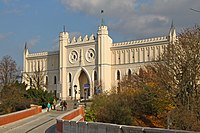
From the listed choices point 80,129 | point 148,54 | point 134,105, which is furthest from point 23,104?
point 148,54

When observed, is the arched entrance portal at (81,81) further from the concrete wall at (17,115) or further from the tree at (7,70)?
the concrete wall at (17,115)

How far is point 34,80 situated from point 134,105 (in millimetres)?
56801

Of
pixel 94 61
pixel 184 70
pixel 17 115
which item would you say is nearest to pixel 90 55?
pixel 94 61

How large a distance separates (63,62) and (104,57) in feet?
38.8

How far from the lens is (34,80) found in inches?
3920

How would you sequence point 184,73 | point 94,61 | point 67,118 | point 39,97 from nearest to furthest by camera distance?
1. point 67,118
2. point 184,73
3. point 39,97
4. point 94,61

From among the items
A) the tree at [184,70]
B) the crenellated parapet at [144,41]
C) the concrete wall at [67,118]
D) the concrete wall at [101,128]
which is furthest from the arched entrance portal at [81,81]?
the concrete wall at [101,128]

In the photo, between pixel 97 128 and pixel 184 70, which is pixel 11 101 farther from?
pixel 97 128

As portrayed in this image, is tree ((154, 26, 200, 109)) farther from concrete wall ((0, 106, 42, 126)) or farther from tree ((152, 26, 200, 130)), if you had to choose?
concrete wall ((0, 106, 42, 126))

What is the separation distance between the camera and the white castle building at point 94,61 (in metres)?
92.9

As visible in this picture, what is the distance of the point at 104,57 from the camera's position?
95938 millimetres

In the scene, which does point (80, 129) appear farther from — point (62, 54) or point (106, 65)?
point (62, 54)

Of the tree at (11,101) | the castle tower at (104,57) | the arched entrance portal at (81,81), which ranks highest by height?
the castle tower at (104,57)

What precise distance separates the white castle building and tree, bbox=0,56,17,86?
2299 centimetres
